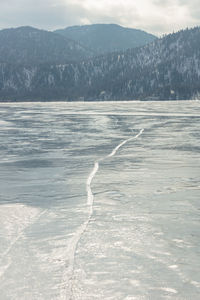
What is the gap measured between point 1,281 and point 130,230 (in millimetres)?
3979

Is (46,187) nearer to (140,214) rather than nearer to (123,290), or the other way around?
(140,214)

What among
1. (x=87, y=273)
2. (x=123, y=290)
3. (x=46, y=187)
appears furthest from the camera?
(x=46, y=187)

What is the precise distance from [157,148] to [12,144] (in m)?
11.4

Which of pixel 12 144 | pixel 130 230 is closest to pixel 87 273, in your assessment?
pixel 130 230

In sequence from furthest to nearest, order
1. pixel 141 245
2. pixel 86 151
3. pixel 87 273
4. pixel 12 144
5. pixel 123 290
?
pixel 12 144
pixel 86 151
pixel 141 245
pixel 87 273
pixel 123 290

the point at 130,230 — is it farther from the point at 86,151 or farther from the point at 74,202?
the point at 86,151

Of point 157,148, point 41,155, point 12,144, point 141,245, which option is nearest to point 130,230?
point 141,245

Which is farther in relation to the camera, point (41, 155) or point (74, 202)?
point (41, 155)

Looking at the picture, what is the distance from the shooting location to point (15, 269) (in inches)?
322

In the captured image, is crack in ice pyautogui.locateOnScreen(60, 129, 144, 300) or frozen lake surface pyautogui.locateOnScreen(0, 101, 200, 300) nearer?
crack in ice pyautogui.locateOnScreen(60, 129, 144, 300)

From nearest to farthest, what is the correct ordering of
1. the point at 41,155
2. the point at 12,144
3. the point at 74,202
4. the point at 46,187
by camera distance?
1. the point at 74,202
2. the point at 46,187
3. the point at 41,155
4. the point at 12,144

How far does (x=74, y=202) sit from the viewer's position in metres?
13.8

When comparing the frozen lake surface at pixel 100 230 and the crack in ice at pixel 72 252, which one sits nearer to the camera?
the crack in ice at pixel 72 252

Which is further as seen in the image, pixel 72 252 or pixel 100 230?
pixel 100 230
